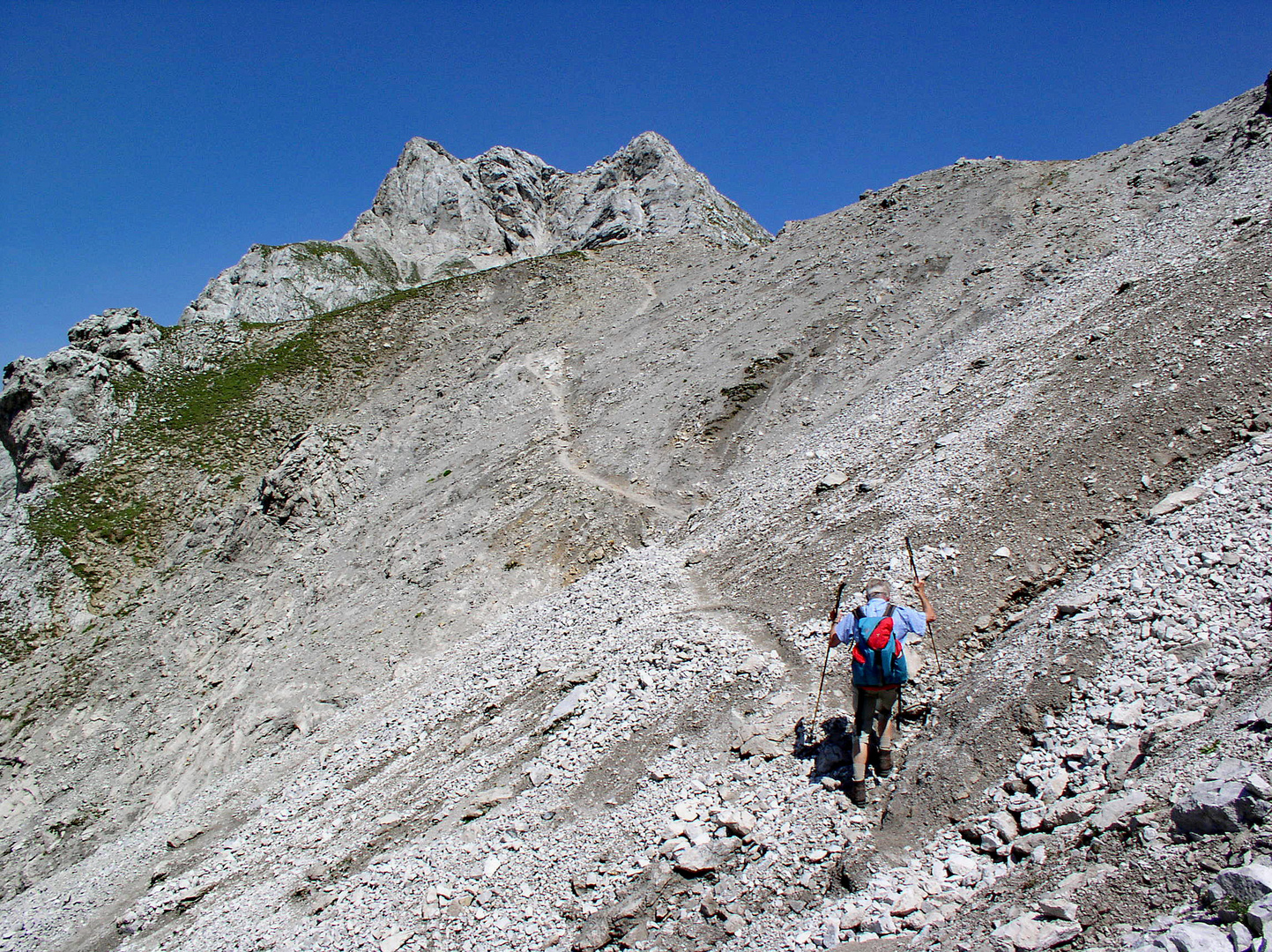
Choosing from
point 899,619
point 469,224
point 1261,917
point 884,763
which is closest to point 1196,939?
point 1261,917

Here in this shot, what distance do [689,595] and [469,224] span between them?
94.6m

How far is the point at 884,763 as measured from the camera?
8.44 meters

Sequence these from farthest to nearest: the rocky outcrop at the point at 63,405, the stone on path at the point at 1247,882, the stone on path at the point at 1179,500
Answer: the rocky outcrop at the point at 63,405 < the stone on path at the point at 1179,500 < the stone on path at the point at 1247,882

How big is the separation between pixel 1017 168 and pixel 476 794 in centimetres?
3360

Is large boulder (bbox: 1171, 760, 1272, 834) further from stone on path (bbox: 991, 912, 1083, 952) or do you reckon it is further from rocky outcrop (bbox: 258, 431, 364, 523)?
rocky outcrop (bbox: 258, 431, 364, 523)

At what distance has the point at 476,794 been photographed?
11680mm

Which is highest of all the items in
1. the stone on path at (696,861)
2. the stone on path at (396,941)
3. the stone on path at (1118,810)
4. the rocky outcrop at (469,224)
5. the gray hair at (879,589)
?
the rocky outcrop at (469,224)

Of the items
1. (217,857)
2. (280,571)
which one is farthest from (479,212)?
(217,857)

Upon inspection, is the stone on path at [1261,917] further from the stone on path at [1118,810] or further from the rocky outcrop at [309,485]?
the rocky outcrop at [309,485]

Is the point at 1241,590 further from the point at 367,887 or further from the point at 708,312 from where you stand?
the point at 708,312

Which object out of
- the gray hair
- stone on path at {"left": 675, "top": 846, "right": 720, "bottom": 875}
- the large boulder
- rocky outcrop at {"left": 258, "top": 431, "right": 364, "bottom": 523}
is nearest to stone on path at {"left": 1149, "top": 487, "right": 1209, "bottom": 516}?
the gray hair

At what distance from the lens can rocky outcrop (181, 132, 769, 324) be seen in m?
57.9

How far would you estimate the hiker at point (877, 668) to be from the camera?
8211 millimetres

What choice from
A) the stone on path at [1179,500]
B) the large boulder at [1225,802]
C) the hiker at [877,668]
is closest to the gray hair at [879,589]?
the hiker at [877,668]
